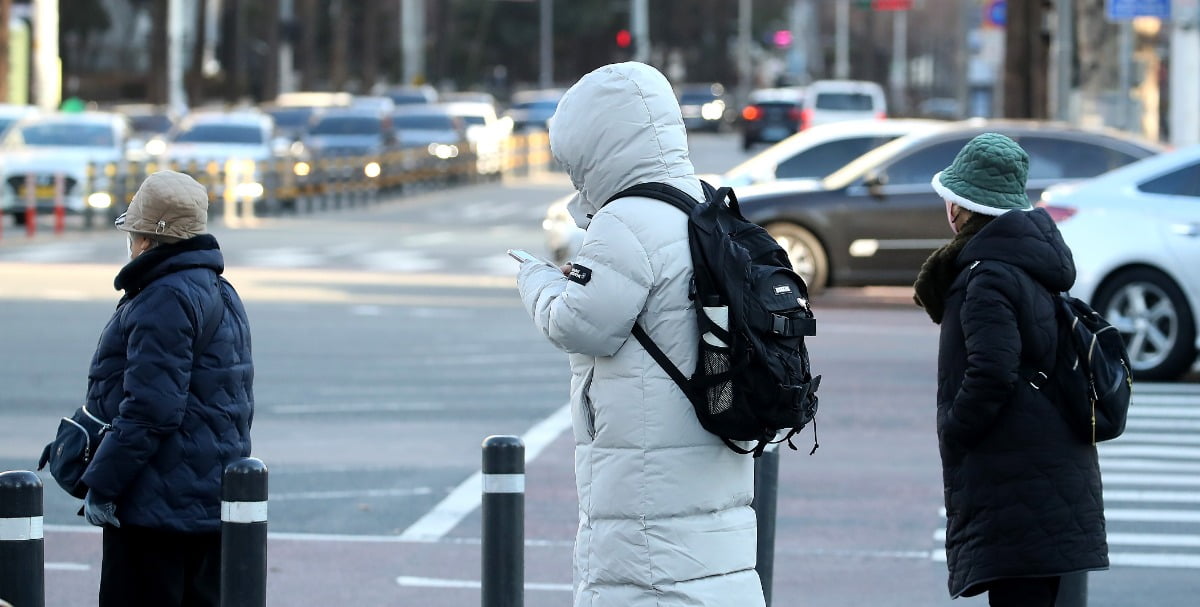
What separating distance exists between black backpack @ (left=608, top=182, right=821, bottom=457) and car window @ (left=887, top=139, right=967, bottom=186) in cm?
1390

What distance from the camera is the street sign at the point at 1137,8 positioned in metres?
24.3

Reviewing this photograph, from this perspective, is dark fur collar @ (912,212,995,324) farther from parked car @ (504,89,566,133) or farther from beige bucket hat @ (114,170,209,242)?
parked car @ (504,89,566,133)

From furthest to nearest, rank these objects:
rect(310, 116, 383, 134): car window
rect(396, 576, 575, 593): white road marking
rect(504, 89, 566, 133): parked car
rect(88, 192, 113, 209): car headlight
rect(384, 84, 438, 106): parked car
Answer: rect(384, 84, 438, 106): parked car < rect(504, 89, 566, 133): parked car < rect(310, 116, 383, 134): car window < rect(88, 192, 113, 209): car headlight < rect(396, 576, 575, 593): white road marking

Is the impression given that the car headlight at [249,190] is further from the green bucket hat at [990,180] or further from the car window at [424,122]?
the green bucket hat at [990,180]

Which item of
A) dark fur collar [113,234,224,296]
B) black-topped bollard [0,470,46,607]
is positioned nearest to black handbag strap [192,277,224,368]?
dark fur collar [113,234,224,296]

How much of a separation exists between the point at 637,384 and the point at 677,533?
1.12ft

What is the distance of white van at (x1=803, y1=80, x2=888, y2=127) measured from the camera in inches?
2048

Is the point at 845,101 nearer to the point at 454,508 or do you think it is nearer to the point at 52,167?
the point at 52,167

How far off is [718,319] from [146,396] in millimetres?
1701

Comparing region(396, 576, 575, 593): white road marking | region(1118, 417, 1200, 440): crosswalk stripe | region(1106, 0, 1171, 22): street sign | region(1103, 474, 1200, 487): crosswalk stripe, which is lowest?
region(396, 576, 575, 593): white road marking

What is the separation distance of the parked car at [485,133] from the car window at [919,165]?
85.2 feet

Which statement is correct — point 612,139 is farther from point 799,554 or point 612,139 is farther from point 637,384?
point 799,554

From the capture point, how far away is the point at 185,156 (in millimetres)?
32500

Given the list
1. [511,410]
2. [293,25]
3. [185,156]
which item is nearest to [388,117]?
[185,156]
